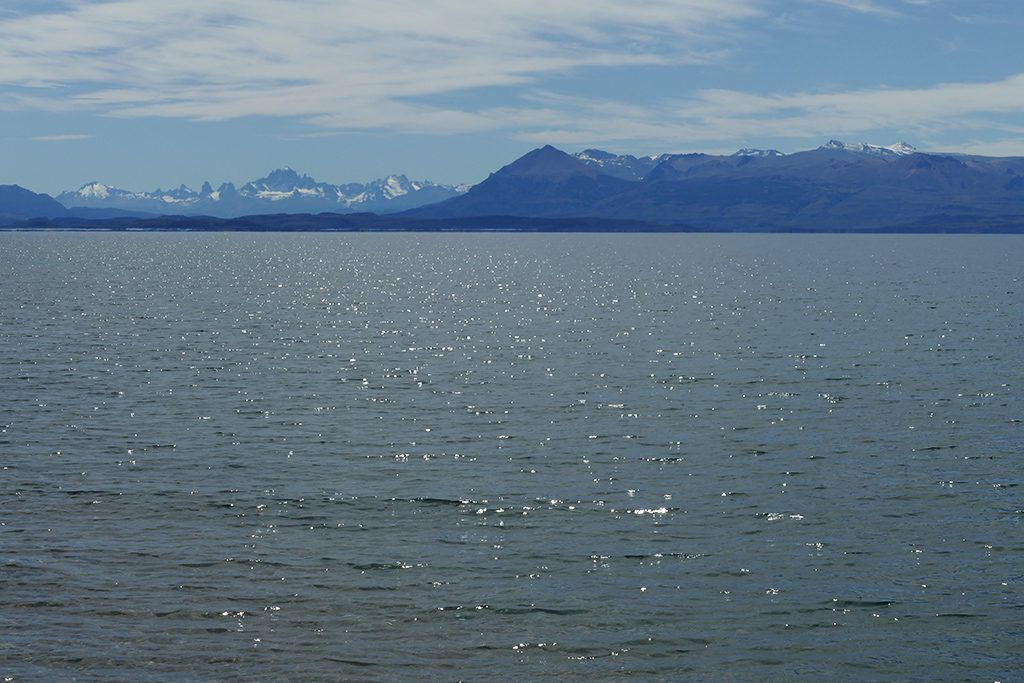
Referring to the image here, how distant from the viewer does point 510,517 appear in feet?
141

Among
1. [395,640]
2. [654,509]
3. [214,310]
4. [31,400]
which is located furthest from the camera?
[214,310]

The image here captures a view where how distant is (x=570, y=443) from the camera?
5616 cm

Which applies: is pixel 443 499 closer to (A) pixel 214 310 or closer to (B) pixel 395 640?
(B) pixel 395 640

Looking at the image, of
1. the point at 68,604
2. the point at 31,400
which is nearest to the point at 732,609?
the point at 68,604

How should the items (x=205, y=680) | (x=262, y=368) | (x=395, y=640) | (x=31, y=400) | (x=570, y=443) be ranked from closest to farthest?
(x=205, y=680), (x=395, y=640), (x=570, y=443), (x=31, y=400), (x=262, y=368)

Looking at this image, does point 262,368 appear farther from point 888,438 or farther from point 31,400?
point 888,438

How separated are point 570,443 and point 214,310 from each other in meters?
90.4

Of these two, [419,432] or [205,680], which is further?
[419,432]

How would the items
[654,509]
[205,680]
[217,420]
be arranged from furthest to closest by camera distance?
[217,420] → [654,509] → [205,680]

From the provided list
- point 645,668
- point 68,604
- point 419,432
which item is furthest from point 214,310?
point 645,668

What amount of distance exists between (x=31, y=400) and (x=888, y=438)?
47738 mm

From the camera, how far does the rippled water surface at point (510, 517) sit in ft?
101

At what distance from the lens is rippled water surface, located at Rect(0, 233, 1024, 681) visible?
3091cm

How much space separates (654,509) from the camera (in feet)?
144
